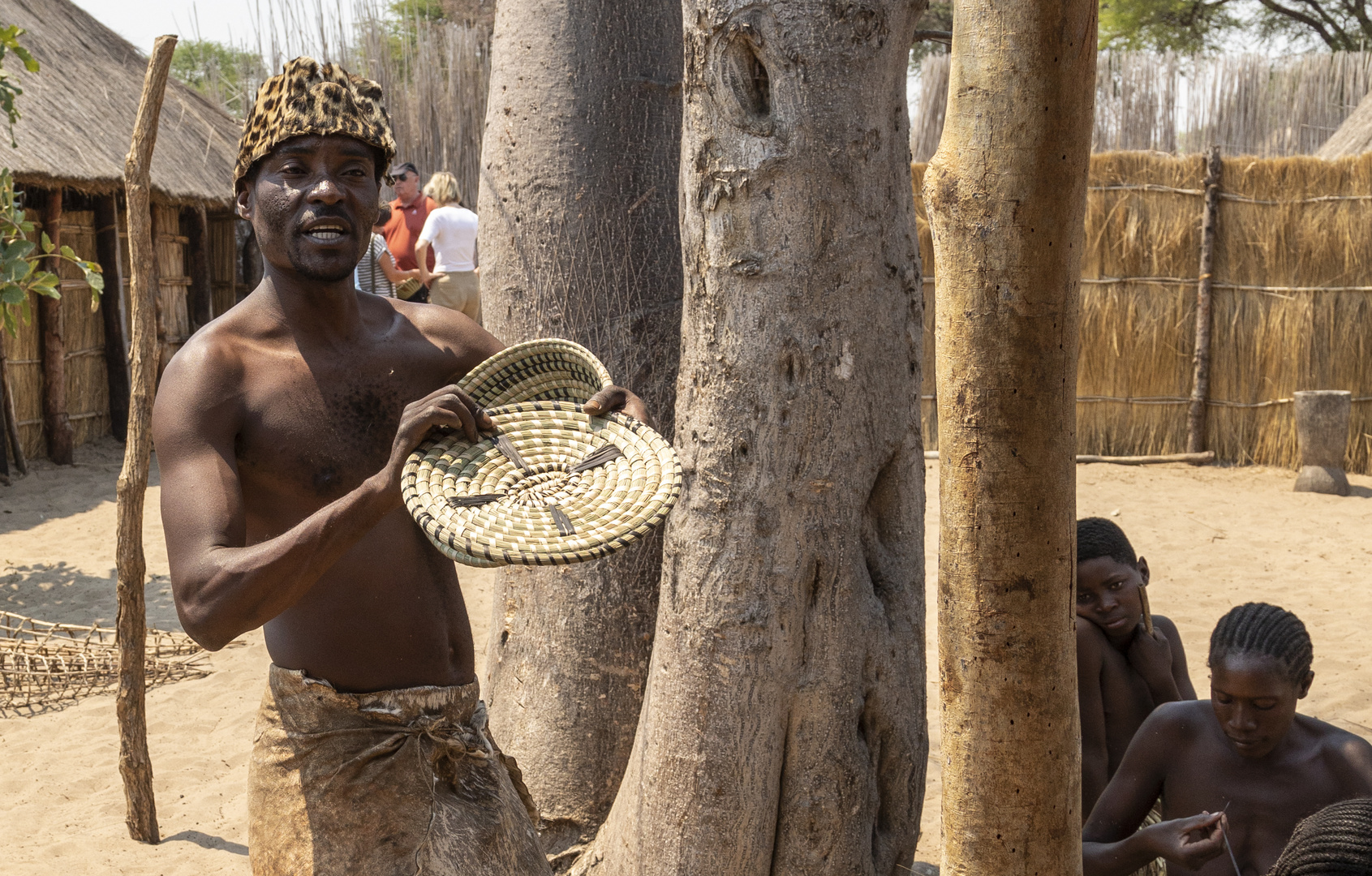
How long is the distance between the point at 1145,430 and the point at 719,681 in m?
7.77

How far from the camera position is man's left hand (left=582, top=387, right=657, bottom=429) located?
7.08 feet

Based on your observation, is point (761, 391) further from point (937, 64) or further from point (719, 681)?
Result: point (937, 64)

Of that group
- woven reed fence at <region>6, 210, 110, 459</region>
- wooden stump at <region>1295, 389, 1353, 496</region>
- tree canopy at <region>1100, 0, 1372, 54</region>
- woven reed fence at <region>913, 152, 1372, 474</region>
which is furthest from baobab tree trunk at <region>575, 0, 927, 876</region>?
tree canopy at <region>1100, 0, 1372, 54</region>

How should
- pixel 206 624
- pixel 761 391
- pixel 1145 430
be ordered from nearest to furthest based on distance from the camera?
1. pixel 206 624
2. pixel 761 391
3. pixel 1145 430

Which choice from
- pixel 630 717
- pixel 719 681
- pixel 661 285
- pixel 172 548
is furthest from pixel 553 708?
pixel 172 548

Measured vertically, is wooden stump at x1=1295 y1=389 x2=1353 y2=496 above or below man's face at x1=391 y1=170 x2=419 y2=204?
below

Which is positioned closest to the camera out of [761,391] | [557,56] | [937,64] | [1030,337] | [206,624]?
[1030,337]

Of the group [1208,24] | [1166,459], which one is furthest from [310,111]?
[1208,24]

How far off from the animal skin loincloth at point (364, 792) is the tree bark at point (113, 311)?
8997 millimetres

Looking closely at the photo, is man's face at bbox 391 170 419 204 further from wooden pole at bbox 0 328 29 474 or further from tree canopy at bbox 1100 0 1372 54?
tree canopy at bbox 1100 0 1372 54

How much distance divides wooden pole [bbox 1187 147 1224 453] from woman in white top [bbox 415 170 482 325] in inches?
217

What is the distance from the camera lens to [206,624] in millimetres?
1766

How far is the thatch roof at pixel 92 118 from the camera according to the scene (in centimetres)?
892

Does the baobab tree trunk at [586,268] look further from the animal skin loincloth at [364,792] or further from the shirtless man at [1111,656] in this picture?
the shirtless man at [1111,656]
